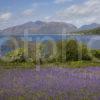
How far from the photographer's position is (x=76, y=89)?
23.1ft

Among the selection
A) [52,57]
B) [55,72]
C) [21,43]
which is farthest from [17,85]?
[21,43]

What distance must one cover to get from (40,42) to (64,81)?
7285 mm

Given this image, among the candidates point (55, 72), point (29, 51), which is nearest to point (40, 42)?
point (29, 51)

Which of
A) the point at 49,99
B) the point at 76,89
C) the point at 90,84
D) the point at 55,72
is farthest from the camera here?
the point at 55,72

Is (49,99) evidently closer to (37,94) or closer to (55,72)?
(37,94)

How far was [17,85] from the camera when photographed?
290 inches

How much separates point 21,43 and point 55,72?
21.3 ft

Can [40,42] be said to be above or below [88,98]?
above

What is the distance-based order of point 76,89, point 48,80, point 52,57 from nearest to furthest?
point 76,89 < point 48,80 < point 52,57

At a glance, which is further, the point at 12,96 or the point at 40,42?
the point at 40,42

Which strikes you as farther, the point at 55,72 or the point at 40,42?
the point at 40,42

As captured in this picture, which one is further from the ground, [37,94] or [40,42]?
[40,42]

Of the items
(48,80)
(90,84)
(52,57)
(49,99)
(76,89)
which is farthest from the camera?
(52,57)

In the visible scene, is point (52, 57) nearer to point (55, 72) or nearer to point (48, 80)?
point (55, 72)
